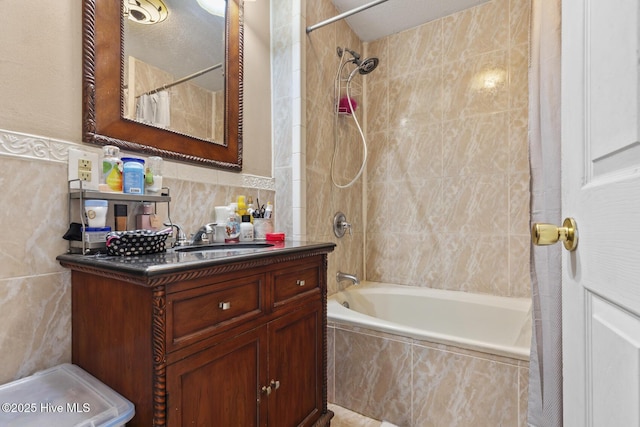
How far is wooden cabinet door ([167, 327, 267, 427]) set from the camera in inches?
28.4

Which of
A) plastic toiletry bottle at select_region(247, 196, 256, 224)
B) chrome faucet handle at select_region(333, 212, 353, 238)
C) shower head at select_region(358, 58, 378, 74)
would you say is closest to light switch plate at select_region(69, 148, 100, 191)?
plastic toiletry bottle at select_region(247, 196, 256, 224)

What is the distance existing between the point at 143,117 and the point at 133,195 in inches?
13.3

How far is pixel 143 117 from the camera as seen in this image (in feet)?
3.77

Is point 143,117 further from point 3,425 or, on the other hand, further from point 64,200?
point 3,425

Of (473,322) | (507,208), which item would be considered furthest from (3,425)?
(507,208)

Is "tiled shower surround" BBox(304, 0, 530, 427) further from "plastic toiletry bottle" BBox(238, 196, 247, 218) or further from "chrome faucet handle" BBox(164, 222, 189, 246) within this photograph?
"chrome faucet handle" BBox(164, 222, 189, 246)

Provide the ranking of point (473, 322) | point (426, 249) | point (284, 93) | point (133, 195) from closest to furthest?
point (133, 195) < point (284, 93) < point (473, 322) < point (426, 249)

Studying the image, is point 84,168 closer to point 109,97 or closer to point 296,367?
point 109,97

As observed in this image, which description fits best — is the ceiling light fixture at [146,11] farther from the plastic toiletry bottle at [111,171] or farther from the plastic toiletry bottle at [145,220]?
the plastic toiletry bottle at [145,220]

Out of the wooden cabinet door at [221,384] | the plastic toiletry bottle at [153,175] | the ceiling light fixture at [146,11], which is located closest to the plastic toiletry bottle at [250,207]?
the plastic toiletry bottle at [153,175]

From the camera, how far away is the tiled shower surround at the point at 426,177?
152 centimetres

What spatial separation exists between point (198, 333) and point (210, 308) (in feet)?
0.21

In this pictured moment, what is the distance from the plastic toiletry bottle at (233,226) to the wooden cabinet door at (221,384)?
0.52 meters

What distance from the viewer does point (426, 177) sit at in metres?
2.23
